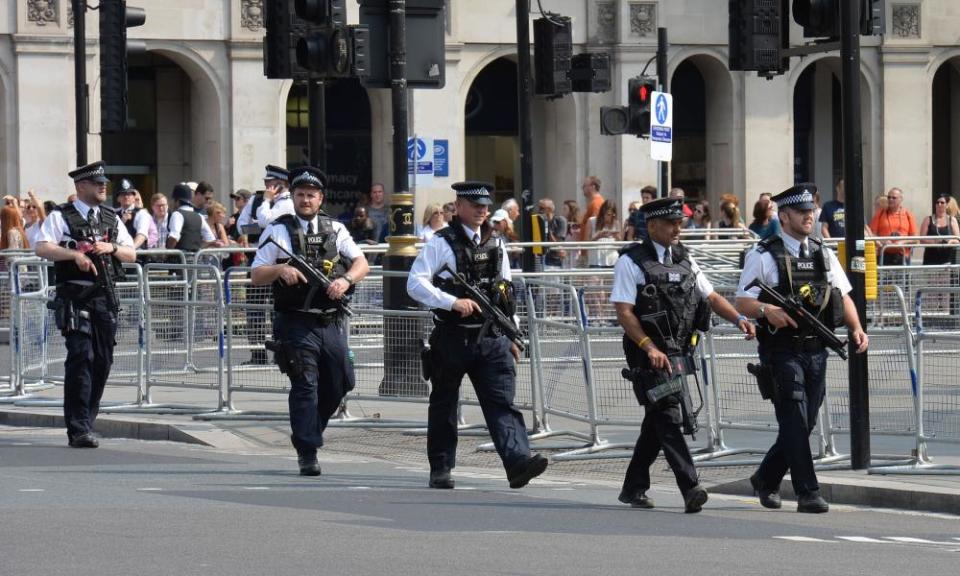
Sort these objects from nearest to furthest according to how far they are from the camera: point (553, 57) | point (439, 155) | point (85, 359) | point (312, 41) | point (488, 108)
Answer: point (85, 359) < point (312, 41) < point (553, 57) < point (439, 155) < point (488, 108)

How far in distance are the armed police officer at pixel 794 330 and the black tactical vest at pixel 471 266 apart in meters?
1.48

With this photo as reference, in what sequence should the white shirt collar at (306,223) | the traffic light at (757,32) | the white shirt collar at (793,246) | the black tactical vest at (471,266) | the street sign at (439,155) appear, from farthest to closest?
1. the street sign at (439,155)
2. the traffic light at (757,32)
3. the white shirt collar at (306,223)
4. the black tactical vest at (471,266)
5. the white shirt collar at (793,246)

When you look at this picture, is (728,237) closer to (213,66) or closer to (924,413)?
(213,66)

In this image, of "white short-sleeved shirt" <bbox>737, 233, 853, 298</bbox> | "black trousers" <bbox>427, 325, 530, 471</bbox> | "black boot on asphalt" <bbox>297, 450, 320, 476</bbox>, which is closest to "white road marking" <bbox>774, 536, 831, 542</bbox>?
"white short-sleeved shirt" <bbox>737, 233, 853, 298</bbox>

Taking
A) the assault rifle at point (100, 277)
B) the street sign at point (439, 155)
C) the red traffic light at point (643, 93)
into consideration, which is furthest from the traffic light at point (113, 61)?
the street sign at point (439, 155)

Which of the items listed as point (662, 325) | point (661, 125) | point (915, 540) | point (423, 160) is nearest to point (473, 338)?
point (662, 325)

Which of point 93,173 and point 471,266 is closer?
point 471,266

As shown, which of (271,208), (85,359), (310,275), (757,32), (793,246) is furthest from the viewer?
(271,208)

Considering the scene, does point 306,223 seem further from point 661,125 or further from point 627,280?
point 661,125

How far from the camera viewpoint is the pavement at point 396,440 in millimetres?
11695

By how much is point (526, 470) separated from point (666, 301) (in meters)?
1.36

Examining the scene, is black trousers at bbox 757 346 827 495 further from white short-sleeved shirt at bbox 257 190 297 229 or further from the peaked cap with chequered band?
white short-sleeved shirt at bbox 257 190 297 229

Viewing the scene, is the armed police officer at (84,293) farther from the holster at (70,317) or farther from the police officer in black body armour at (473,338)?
the police officer in black body armour at (473,338)

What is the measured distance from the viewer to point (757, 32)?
14523mm
